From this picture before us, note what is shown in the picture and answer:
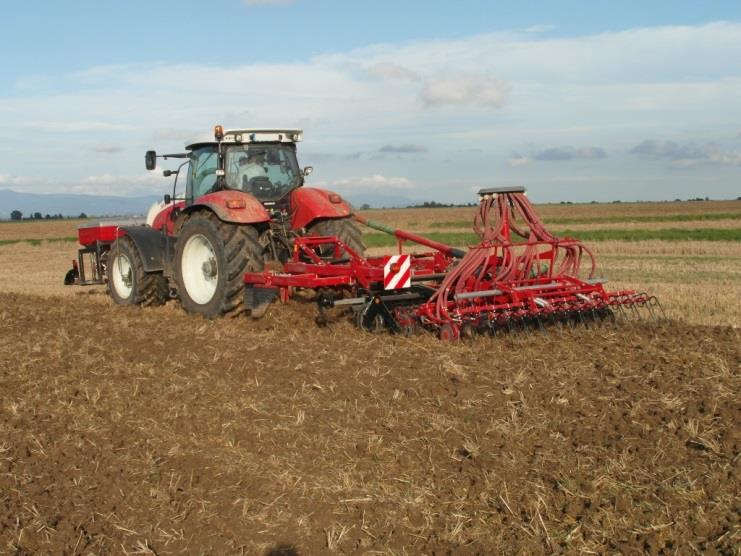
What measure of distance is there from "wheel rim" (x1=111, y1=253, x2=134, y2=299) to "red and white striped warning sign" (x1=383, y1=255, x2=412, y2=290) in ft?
13.6

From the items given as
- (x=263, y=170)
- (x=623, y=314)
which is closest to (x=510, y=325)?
(x=623, y=314)

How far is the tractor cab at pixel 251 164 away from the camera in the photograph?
866cm

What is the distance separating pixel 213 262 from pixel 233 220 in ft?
2.55

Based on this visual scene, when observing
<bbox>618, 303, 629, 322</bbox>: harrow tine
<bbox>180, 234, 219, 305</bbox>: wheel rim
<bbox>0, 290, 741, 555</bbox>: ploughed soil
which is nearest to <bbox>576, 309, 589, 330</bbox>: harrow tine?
<bbox>618, 303, 629, 322</bbox>: harrow tine

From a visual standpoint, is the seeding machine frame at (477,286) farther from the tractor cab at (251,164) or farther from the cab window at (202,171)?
the cab window at (202,171)

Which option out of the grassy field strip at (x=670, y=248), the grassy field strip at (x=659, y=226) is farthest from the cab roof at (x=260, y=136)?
the grassy field strip at (x=659, y=226)

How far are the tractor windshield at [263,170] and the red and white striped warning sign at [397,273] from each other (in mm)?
2315

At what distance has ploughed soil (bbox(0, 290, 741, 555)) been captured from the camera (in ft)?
11.4

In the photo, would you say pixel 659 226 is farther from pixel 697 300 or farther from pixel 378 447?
pixel 378 447

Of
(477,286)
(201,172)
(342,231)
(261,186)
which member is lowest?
(477,286)

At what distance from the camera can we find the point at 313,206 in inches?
330

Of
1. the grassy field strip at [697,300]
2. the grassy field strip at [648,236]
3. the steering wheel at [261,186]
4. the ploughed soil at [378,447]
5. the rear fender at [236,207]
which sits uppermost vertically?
the steering wheel at [261,186]

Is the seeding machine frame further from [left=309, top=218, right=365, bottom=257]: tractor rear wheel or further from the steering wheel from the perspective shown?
the steering wheel

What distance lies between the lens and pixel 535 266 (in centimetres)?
781
